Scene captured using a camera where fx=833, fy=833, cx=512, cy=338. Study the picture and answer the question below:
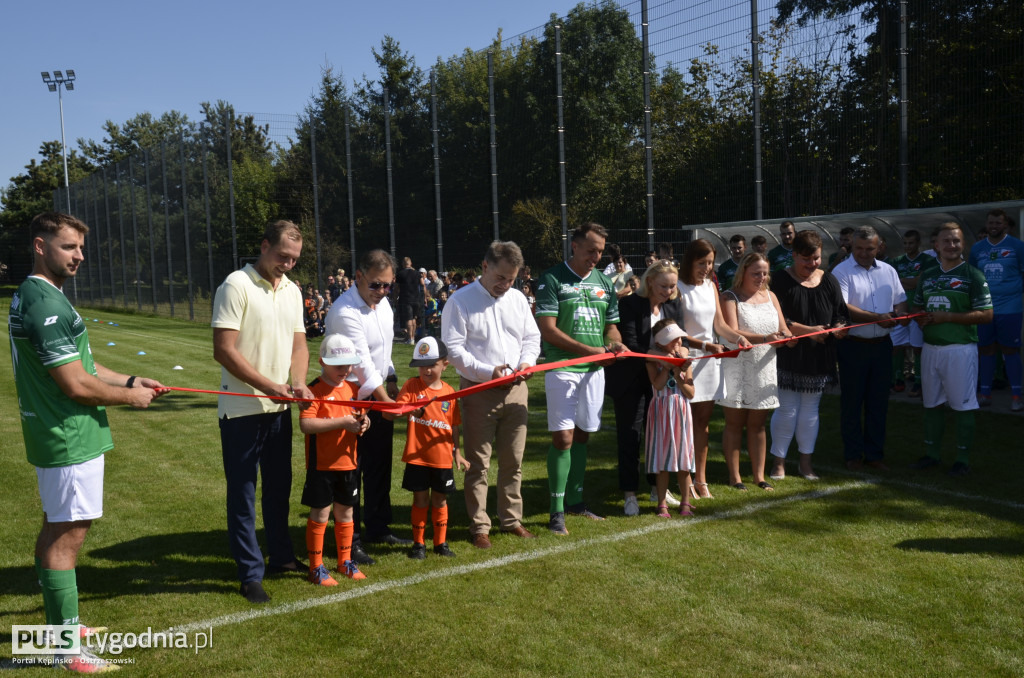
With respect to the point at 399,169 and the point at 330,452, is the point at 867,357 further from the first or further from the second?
the point at 399,169

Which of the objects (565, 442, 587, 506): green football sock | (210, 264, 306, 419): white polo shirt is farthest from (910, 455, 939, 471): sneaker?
(210, 264, 306, 419): white polo shirt

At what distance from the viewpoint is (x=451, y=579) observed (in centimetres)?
506

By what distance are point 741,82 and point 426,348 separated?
9872 mm

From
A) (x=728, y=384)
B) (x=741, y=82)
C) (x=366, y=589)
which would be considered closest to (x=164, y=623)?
(x=366, y=589)

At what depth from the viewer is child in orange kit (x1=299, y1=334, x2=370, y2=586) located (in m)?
4.86

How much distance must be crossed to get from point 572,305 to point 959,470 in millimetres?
3905

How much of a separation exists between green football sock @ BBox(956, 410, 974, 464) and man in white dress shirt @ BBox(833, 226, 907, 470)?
61cm

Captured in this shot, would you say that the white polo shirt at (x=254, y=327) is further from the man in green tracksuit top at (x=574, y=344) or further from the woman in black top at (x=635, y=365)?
the woman in black top at (x=635, y=365)

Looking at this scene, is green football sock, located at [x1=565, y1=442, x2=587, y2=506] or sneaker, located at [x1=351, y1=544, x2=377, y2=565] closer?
sneaker, located at [x1=351, y1=544, x2=377, y2=565]

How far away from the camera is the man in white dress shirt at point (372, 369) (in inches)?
210

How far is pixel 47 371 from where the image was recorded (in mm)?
3859

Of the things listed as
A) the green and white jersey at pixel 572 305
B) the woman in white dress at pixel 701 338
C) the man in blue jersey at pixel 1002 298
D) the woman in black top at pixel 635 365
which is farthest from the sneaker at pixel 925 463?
the green and white jersey at pixel 572 305

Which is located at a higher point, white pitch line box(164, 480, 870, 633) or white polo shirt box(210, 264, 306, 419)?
white polo shirt box(210, 264, 306, 419)

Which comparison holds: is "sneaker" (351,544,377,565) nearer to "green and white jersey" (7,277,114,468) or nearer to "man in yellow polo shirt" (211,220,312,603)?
"man in yellow polo shirt" (211,220,312,603)
